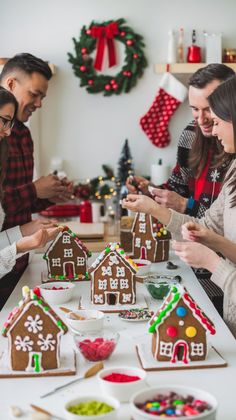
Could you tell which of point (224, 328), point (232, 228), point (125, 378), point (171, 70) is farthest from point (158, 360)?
point (171, 70)

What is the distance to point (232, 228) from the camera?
2.24 metres

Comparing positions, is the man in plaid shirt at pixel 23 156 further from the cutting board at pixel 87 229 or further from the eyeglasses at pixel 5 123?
the cutting board at pixel 87 229

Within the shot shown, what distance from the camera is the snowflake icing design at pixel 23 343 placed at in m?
1.61

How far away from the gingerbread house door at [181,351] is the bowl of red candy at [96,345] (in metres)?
0.16

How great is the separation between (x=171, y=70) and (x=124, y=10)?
1.87ft

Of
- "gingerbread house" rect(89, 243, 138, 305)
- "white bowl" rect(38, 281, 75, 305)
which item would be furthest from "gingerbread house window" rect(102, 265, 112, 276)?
"white bowl" rect(38, 281, 75, 305)

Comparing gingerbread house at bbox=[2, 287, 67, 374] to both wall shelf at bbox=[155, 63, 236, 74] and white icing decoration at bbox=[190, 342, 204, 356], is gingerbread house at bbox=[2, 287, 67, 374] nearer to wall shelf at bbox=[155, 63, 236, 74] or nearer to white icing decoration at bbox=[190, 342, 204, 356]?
white icing decoration at bbox=[190, 342, 204, 356]

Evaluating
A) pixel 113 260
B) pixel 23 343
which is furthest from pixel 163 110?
pixel 23 343

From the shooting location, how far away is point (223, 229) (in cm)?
253

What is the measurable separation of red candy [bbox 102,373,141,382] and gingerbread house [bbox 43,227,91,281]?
3.64ft

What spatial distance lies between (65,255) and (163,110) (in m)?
2.15

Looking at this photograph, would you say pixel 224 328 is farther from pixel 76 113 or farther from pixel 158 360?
pixel 76 113

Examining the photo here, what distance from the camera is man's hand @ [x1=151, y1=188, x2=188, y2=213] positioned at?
126 inches

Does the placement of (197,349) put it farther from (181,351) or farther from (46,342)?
(46,342)
